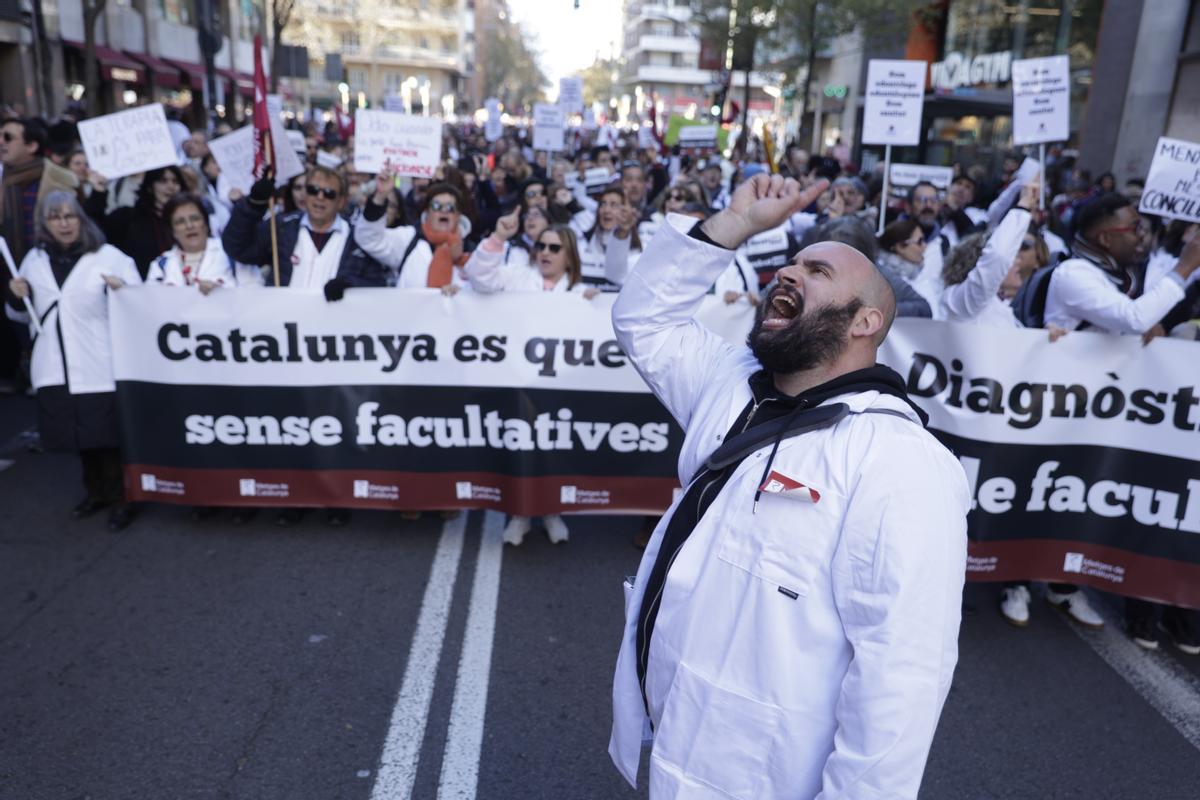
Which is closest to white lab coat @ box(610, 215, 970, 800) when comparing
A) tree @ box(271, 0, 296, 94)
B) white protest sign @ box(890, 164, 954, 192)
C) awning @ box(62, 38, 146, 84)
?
white protest sign @ box(890, 164, 954, 192)

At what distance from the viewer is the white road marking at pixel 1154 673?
3.93 meters

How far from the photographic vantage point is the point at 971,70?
28094 millimetres

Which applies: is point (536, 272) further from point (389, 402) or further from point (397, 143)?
point (397, 143)

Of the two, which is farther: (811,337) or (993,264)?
Answer: (993,264)

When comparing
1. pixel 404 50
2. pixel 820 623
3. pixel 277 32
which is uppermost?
pixel 404 50

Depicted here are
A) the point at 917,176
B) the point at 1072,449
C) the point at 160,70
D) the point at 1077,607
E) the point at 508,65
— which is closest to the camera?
the point at 1072,449

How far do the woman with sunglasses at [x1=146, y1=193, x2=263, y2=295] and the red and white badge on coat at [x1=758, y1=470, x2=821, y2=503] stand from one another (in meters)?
4.41

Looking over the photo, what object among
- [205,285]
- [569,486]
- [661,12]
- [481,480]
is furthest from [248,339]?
[661,12]

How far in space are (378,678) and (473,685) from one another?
15.4 inches

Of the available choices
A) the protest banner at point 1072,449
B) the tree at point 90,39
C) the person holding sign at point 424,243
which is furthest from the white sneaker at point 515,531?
the tree at point 90,39

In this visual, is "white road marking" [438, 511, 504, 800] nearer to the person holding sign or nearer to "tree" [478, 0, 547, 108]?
the person holding sign

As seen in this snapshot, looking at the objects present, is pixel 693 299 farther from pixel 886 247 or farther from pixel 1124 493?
pixel 886 247

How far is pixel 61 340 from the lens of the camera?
206 inches

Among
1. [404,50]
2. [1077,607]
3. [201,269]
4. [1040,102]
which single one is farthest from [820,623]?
[404,50]
